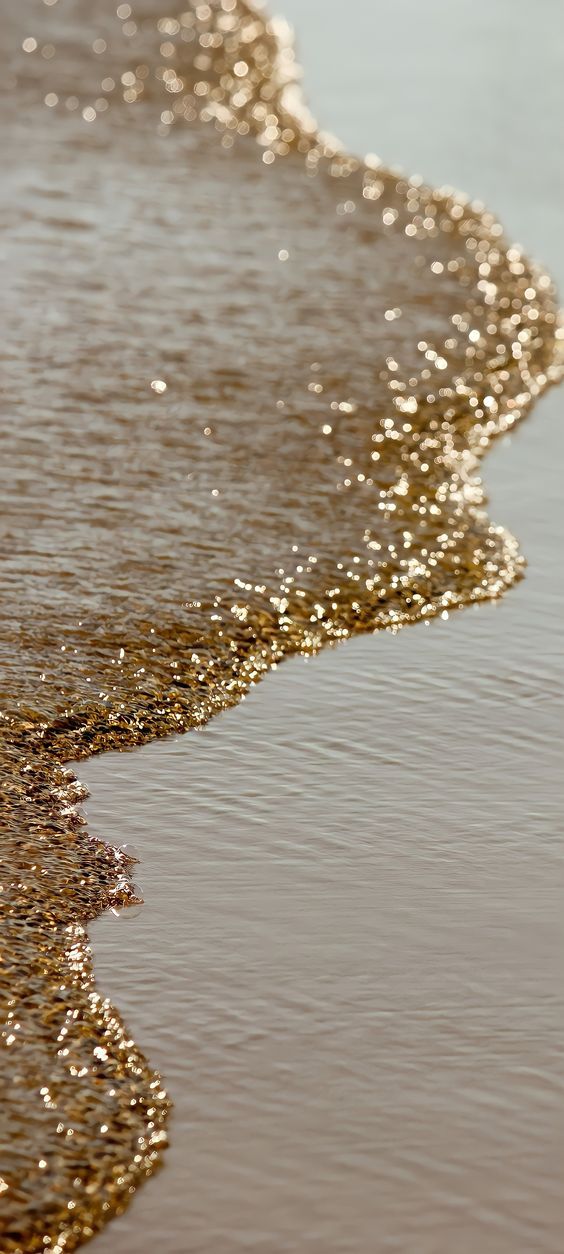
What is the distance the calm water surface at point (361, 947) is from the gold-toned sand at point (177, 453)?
0.10m

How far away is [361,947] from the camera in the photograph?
3533 millimetres

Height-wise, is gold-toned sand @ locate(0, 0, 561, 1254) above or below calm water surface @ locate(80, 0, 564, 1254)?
above

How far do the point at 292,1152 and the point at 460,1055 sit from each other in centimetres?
43

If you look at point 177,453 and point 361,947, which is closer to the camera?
point 361,947

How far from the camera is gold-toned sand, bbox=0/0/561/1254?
328 cm

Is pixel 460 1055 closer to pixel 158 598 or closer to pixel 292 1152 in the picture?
pixel 292 1152

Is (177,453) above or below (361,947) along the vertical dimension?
above

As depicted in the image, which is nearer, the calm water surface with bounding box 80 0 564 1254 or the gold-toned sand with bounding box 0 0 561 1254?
the calm water surface with bounding box 80 0 564 1254

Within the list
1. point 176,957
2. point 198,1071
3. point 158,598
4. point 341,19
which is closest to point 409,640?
point 158,598

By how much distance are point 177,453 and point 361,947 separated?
2.65m

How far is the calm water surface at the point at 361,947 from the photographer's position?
2912 millimetres

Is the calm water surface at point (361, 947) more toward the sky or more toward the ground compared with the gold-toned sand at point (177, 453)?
more toward the ground

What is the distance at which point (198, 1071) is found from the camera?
10.4 ft

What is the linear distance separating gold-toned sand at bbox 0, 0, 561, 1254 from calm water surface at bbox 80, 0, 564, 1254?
0.10 meters
